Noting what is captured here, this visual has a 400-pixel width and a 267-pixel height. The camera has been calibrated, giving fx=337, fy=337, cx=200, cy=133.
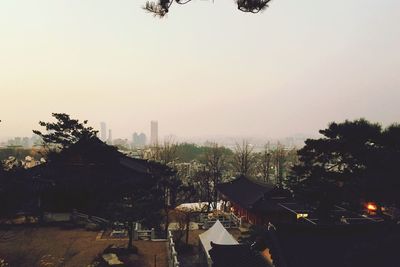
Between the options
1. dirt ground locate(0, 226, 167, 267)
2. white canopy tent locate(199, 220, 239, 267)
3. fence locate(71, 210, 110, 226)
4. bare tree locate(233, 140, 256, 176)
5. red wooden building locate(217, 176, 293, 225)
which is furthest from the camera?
bare tree locate(233, 140, 256, 176)

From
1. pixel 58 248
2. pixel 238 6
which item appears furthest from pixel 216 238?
pixel 238 6

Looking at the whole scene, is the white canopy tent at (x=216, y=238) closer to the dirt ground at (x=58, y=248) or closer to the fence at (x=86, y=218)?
the dirt ground at (x=58, y=248)

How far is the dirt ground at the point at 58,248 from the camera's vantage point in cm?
1766

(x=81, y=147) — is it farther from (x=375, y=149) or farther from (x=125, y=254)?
(x=375, y=149)

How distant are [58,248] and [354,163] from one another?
56.8 ft

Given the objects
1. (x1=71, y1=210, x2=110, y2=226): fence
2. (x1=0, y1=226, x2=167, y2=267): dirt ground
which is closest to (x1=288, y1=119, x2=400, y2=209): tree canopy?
(x1=0, y1=226, x2=167, y2=267): dirt ground

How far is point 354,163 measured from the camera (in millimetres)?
17625

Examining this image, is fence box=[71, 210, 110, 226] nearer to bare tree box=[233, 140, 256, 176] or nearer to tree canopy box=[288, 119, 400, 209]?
tree canopy box=[288, 119, 400, 209]

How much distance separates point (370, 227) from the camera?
941cm

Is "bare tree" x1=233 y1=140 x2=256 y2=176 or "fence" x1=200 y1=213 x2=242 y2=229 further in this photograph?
"bare tree" x1=233 y1=140 x2=256 y2=176

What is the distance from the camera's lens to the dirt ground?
1766 cm

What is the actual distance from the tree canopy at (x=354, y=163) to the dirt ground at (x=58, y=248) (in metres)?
9.38

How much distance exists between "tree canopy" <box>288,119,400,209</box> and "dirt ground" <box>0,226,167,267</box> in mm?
9382

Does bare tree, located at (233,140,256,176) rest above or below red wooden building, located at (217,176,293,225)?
above
